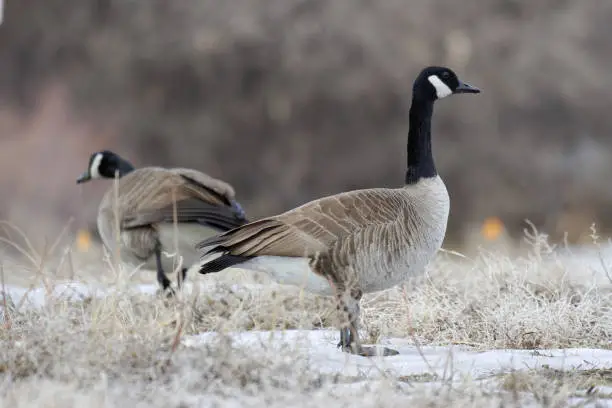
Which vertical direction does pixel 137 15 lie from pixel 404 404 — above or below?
above

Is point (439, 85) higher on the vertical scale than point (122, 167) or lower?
higher

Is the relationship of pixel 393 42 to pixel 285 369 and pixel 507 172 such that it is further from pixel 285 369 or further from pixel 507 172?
pixel 285 369

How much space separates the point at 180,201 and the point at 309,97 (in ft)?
47.0

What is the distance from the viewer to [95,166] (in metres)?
8.77

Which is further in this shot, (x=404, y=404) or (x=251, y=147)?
(x=251, y=147)

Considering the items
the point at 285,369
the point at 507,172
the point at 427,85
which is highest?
the point at 427,85

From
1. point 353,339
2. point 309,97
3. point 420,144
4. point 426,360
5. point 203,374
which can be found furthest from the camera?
point 309,97

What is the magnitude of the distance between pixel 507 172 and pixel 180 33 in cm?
762

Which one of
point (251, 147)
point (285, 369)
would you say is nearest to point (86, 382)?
point (285, 369)

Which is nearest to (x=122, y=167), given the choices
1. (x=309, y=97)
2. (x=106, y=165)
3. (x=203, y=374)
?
(x=106, y=165)

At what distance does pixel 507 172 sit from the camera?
19203mm

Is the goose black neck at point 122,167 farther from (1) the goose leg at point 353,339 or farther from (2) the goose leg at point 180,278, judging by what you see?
(1) the goose leg at point 353,339

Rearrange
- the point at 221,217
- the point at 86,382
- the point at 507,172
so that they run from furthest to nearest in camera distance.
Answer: the point at 507,172, the point at 221,217, the point at 86,382

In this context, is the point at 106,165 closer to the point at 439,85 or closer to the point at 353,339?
the point at 439,85
